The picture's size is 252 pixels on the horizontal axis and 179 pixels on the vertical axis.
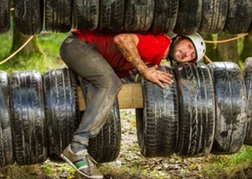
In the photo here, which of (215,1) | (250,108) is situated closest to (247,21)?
(215,1)

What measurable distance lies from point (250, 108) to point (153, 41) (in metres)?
1.16

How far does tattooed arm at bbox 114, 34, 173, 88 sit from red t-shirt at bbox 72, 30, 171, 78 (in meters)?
0.13

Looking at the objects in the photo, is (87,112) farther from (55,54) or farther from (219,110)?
(55,54)

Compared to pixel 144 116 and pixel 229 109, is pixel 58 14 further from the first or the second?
pixel 229 109

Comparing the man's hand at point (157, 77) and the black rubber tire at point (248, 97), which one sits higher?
the man's hand at point (157, 77)

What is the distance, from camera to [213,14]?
4.74m

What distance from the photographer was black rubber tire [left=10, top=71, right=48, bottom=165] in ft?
15.5

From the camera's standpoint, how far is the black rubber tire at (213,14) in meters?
4.71

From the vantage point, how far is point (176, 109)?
15.8 ft

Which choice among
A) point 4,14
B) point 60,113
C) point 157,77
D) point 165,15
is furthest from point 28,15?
point 157,77

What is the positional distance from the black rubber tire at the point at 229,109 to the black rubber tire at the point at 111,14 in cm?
112

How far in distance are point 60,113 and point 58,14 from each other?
0.90 meters

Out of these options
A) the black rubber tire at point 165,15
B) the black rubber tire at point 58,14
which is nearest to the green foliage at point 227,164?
the black rubber tire at point 165,15

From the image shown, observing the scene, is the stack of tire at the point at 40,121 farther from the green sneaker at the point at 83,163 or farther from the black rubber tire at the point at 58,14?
the black rubber tire at the point at 58,14
